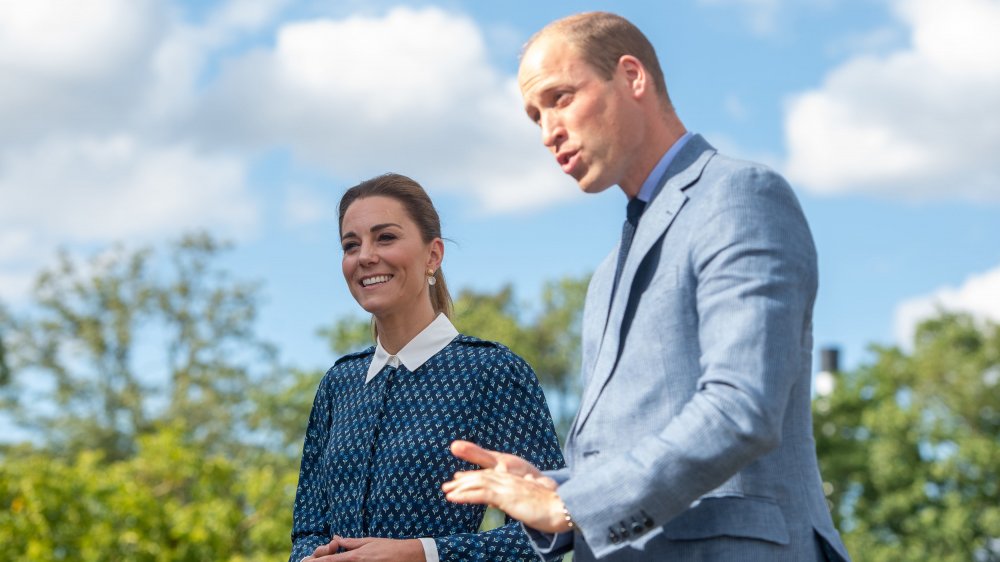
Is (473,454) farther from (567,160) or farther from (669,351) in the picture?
(567,160)

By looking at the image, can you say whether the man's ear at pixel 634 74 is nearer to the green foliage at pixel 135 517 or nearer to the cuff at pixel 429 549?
the cuff at pixel 429 549

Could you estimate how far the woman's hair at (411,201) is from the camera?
4.10m

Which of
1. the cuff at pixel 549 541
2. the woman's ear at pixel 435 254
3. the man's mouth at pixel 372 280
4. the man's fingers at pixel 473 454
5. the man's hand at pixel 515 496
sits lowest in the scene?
the cuff at pixel 549 541

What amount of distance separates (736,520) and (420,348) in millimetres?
1936

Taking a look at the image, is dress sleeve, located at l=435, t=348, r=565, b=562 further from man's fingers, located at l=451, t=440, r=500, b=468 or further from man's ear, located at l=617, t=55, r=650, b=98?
man's ear, located at l=617, t=55, r=650, b=98

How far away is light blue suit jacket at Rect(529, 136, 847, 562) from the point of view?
7.01ft

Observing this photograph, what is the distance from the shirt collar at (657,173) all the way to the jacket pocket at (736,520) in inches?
24.6

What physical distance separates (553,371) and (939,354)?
46.0ft

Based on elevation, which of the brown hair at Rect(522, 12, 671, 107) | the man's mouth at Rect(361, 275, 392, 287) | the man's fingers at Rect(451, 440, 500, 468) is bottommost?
the man's fingers at Rect(451, 440, 500, 468)

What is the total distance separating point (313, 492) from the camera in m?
4.16

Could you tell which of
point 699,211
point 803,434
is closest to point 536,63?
point 699,211

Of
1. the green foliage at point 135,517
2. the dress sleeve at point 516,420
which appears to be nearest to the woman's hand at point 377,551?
the dress sleeve at point 516,420

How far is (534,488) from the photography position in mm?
2252

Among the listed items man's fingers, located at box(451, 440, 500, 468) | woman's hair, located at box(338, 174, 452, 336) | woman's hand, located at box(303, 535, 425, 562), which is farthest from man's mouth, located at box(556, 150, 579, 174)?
woman's hair, located at box(338, 174, 452, 336)
